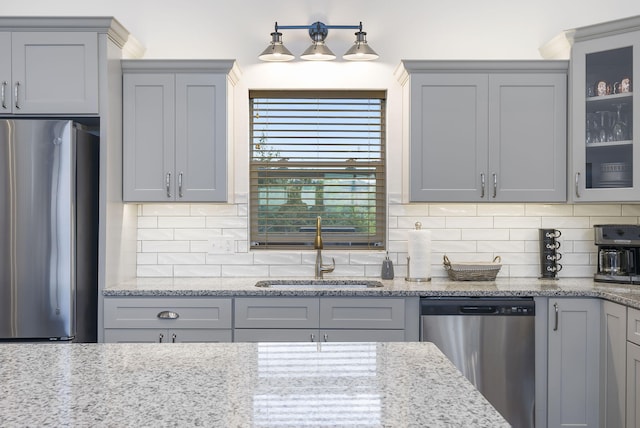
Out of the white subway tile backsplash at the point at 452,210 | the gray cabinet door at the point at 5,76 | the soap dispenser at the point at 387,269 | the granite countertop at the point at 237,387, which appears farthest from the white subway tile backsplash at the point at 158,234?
the granite countertop at the point at 237,387

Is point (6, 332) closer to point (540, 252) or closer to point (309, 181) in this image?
point (309, 181)

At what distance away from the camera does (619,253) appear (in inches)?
145

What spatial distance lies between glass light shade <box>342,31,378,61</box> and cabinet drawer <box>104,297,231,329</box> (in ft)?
5.57

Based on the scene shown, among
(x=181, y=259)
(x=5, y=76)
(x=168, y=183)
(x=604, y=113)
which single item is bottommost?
(x=181, y=259)

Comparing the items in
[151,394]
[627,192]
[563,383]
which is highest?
[627,192]

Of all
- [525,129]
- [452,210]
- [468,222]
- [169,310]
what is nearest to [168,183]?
[169,310]

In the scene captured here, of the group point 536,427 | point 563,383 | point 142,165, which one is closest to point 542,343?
point 563,383

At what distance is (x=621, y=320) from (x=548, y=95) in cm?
136

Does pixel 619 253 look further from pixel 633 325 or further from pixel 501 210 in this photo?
pixel 633 325

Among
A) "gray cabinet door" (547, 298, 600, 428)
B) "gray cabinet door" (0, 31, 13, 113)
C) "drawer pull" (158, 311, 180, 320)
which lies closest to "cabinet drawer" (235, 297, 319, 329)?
"drawer pull" (158, 311, 180, 320)

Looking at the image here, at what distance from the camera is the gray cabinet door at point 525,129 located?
143 inches

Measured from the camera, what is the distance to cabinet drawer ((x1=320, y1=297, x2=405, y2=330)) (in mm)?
3350

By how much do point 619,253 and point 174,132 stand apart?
273cm

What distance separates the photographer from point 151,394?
131cm
